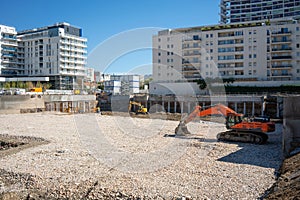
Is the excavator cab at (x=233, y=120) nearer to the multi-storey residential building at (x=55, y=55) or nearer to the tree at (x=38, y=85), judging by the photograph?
the tree at (x=38, y=85)

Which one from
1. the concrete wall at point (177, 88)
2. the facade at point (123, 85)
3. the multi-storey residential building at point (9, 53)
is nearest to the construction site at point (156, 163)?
the concrete wall at point (177, 88)

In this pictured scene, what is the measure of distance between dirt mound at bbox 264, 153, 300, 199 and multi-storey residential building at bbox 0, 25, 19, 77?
232 feet

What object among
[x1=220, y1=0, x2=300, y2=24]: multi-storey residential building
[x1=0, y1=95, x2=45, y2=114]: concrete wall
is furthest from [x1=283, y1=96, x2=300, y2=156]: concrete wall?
[x1=220, y1=0, x2=300, y2=24]: multi-storey residential building

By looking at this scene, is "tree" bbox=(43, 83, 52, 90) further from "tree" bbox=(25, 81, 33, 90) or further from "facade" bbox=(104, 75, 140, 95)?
"facade" bbox=(104, 75, 140, 95)

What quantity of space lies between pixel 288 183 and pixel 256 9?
10373 cm

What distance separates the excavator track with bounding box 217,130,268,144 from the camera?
60.4ft

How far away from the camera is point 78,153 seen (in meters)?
15.5

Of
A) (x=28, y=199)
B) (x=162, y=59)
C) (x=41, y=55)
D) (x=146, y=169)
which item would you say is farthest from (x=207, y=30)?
(x=28, y=199)

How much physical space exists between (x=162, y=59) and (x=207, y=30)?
36.3 feet

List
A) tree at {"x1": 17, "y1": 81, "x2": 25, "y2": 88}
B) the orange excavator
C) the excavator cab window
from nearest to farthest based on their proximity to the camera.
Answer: the orange excavator, the excavator cab window, tree at {"x1": 17, "y1": 81, "x2": 25, "y2": 88}

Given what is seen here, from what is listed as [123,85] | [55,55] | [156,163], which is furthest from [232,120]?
[55,55]

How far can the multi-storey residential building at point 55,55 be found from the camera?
70562 millimetres

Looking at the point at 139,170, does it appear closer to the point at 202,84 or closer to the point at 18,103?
the point at 18,103

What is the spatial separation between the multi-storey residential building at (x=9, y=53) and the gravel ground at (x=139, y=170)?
58327 mm
